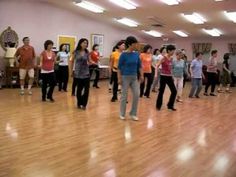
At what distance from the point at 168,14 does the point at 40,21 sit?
442 centimetres

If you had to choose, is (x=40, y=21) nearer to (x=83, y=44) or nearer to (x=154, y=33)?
(x=83, y=44)

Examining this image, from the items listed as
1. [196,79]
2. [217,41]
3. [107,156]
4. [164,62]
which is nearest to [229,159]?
[107,156]

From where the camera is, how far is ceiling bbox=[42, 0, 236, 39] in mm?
9570

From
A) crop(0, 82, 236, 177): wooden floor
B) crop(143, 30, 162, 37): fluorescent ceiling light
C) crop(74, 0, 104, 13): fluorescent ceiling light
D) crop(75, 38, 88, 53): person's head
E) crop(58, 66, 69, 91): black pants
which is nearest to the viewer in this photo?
crop(0, 82, 236, 177): wooden floor

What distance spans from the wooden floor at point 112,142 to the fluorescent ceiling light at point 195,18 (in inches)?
207

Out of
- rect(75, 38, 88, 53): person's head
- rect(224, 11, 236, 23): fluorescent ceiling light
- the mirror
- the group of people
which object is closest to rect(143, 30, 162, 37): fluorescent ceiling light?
rect(224, 11, 236, 23): fluorescent ceiling light

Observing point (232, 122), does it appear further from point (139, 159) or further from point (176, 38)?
point (176, 38)

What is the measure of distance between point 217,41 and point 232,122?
11287 mm

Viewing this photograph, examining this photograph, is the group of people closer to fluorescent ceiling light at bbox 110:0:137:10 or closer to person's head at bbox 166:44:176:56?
person's head at bbox 166:44:176:56

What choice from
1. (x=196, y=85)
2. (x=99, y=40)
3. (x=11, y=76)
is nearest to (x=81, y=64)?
(x=196, y=85)

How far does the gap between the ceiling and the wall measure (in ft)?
1.15

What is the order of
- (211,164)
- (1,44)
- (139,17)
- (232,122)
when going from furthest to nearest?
1. (139,17)
2. (1,44)
3. (232,122)
4. (211,164)

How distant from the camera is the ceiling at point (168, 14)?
957cm

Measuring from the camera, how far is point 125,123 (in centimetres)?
520
